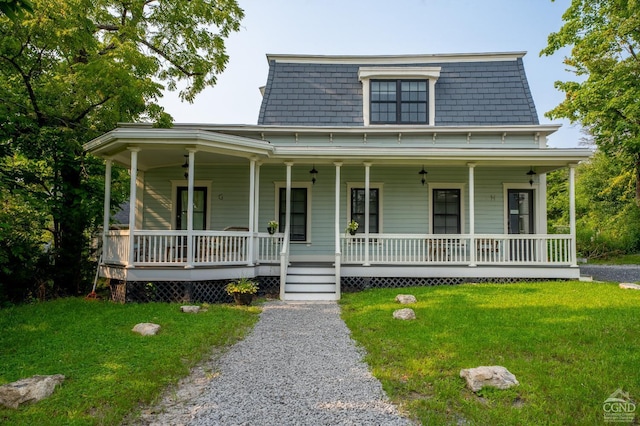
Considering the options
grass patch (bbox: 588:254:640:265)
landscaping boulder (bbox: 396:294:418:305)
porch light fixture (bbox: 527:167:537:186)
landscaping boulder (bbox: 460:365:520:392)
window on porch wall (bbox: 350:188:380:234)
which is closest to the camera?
landscaping boulder (bbox: 460:365:520:392)

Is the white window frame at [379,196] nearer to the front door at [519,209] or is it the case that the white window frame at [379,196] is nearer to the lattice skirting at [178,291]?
the lattice skirting at [178,291]

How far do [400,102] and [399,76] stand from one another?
81cm

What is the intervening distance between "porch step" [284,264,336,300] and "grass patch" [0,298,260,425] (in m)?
1.43

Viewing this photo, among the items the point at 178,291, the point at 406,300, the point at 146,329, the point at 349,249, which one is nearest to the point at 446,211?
the point at 349,249

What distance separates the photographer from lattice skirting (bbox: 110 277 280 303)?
8.20 m

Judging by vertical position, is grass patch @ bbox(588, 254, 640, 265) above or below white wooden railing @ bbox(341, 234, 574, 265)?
below

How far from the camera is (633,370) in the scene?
3.88 m

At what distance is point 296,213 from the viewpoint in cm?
1150

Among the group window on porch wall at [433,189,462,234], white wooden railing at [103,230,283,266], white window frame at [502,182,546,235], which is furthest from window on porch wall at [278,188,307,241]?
white window frame at [502,182,546,235]

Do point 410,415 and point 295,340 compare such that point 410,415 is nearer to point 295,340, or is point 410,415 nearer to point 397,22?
point 295,340

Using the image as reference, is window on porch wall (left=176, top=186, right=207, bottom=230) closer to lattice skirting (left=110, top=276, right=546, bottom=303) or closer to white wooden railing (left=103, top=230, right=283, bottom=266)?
white wooden railing (left=103, top=230, right=283, bottom=266)

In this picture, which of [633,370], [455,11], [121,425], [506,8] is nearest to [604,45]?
[506,8]

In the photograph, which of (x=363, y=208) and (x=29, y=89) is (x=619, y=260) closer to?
(x=363, y=208)

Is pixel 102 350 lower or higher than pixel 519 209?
lower
